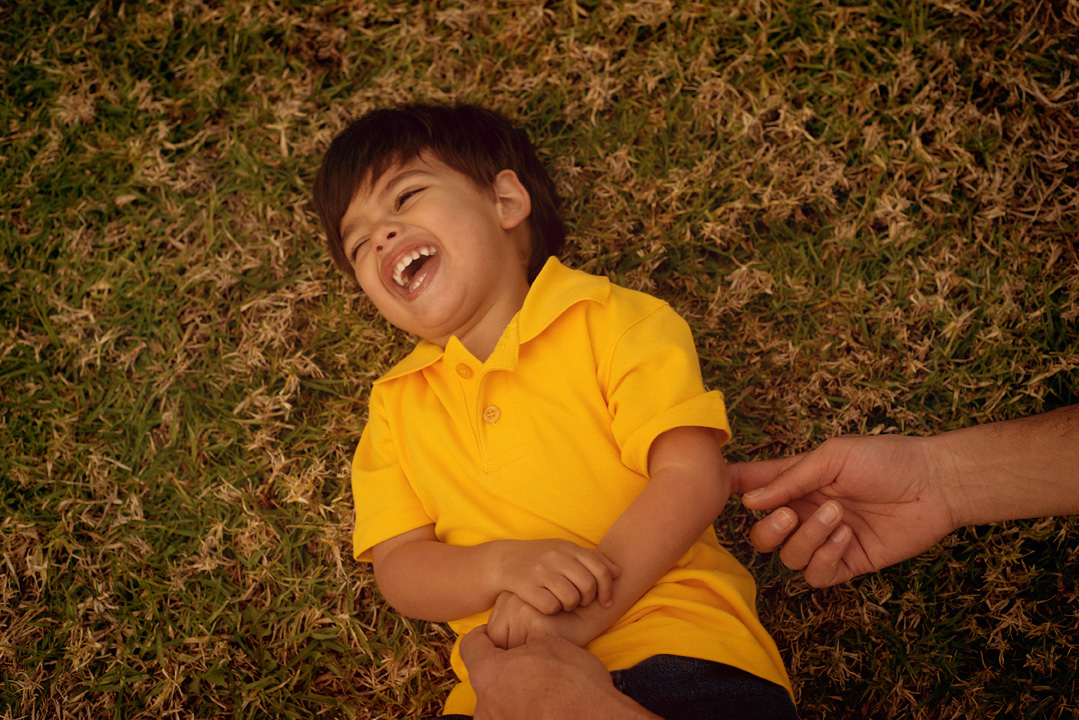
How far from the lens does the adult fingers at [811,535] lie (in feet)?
6.54

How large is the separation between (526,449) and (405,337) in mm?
931

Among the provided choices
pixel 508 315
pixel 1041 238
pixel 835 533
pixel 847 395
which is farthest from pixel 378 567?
pixel 1041 238

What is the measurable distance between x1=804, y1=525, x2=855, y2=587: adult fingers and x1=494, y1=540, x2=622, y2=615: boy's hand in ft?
2.39

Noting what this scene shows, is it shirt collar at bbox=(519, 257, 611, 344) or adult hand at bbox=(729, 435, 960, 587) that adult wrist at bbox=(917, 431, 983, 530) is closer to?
adult hand at bbox=(729, 435, 960, 587)

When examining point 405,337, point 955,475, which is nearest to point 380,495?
point 405,337

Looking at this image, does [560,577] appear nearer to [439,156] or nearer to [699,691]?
[699,691]

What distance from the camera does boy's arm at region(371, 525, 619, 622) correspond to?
1693 mm

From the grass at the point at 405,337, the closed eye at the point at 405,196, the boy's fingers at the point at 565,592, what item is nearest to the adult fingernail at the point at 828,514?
the grass at the point at 405,337

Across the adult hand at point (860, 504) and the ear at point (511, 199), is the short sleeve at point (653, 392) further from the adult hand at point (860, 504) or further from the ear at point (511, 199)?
the ear at point (511, 199)

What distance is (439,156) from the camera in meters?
2.26

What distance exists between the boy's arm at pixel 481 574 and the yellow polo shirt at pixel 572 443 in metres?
0.08

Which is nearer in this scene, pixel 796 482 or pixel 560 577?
pixel 560 577

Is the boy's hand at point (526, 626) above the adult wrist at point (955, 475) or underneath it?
underneath

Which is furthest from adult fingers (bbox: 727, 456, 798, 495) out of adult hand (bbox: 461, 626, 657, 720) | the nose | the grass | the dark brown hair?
the nose
